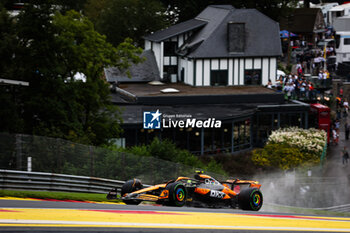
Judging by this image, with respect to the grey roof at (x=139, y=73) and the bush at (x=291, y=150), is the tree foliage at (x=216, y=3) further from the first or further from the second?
the bush at (x=291, y=150)

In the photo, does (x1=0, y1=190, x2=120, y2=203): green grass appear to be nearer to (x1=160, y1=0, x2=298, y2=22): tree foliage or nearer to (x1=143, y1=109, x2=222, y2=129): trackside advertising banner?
(x1=143, y1=109, x2=222, y2=129): trackside advertising banner

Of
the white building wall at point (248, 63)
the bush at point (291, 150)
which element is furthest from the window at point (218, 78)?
the bush at point (291, 150)

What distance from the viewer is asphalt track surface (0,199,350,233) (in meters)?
13.7

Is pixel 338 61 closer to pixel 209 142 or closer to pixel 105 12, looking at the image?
pixel 105 12

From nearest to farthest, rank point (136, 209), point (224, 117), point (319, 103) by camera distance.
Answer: point (136, 209)
point (224, 117)
point (319, 103)

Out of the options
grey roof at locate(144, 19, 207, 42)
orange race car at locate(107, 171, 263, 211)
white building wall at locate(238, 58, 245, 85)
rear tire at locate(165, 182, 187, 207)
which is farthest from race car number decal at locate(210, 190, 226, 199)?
grey roof at locate(144, 19, 207, 42)

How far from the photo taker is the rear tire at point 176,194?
19.5 metres

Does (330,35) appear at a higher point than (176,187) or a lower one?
higher

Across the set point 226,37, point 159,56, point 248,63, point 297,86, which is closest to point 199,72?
point 226,37

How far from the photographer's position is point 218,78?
62469 millimetres

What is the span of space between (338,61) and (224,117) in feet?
153

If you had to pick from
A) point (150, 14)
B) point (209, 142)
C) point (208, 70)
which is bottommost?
point (209, 142)

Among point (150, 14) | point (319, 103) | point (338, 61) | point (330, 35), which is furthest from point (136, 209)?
point (330, 35)

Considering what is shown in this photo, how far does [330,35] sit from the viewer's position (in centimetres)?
10238
